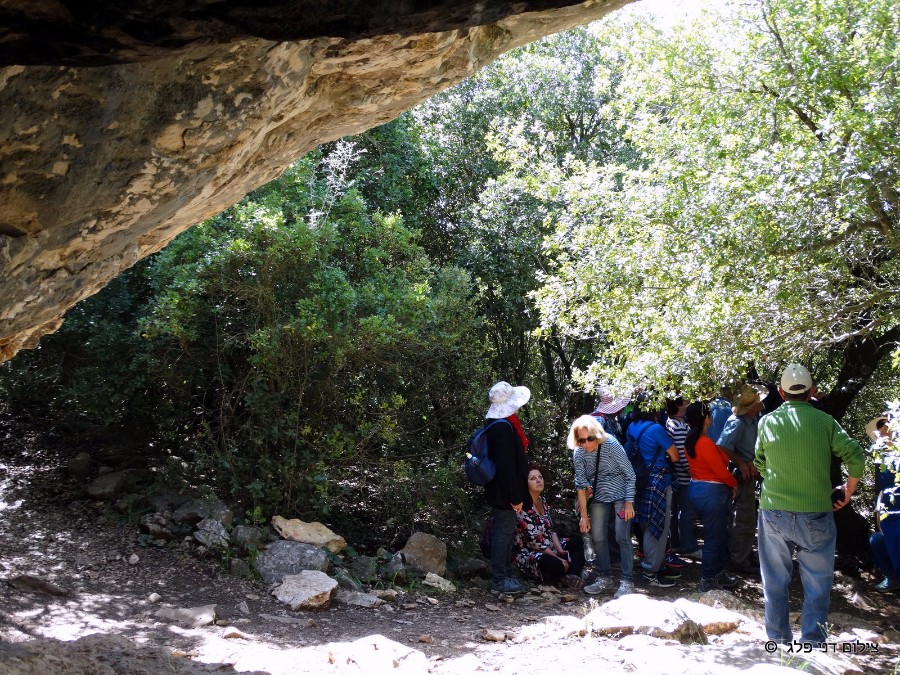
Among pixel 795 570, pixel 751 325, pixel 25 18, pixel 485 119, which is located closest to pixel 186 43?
pixel 25 18

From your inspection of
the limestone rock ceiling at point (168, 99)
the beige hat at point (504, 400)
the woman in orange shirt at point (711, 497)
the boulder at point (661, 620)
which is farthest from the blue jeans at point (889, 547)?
the limestone rock ceiling at point (168, 99)

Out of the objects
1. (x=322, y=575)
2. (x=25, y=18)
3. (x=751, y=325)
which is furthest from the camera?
(x=322, y=575)

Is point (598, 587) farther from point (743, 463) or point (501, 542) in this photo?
point (743, 463)

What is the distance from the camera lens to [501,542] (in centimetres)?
768

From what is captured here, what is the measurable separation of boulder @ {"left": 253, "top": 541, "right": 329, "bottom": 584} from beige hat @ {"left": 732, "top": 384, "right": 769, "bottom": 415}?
13.5 feet

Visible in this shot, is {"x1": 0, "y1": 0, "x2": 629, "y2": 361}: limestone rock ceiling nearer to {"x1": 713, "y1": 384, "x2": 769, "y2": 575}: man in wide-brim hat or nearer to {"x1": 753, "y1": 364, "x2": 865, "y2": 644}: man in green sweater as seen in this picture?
{"x1": 753, "y1": 364, "x2": 865, "y2": 644}: man in green sweater

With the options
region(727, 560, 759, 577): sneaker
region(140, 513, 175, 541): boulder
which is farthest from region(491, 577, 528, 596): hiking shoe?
region(140, 513, 175, 541): boulder

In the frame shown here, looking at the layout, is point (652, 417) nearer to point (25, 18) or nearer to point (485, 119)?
point (485, 119)

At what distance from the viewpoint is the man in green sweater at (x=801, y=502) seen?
530 centimetres

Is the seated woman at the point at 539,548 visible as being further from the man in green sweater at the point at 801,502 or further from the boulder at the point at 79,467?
the boulder at the point at 79,467

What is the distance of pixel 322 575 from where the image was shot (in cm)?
687

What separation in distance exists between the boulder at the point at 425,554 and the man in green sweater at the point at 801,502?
3400mm

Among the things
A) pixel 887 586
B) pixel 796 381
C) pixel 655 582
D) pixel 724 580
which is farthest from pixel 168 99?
pixel 887 586

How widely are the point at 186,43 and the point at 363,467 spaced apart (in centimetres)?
643
